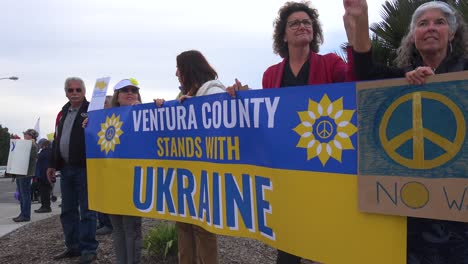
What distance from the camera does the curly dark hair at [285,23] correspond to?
118 inches

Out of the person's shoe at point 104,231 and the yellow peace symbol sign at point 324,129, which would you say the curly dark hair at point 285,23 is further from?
the person's shoe at point 104,231

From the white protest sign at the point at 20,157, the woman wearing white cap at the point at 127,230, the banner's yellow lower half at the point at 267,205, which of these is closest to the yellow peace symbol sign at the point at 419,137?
the banner's yellow lower half at the point at 267,205

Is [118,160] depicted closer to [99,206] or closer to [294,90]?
[99,206]

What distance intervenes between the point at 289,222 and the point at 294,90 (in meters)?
0.72

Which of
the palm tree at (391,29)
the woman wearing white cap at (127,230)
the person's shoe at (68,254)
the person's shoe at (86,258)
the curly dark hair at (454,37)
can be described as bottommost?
the person's shoe at (68,254)

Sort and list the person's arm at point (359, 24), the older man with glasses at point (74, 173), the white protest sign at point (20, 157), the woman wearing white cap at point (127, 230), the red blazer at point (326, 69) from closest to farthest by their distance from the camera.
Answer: the person's arm at point (359, 24) → the red blazer at point (326, 69) → the woman wearing white cap at point (127, 230) → the older man with glasses at point (74, 173) → the white protest sign at point (20, 157)

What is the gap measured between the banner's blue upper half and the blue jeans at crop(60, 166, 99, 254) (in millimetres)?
662

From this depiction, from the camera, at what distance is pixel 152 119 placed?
371 cm

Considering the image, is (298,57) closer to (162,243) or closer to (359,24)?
(359,24)

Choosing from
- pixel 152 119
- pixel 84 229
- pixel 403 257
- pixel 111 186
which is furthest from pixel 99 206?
pixel 403 257

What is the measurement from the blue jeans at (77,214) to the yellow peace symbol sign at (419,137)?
11.4ft

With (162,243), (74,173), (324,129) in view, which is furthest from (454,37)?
(74,173)

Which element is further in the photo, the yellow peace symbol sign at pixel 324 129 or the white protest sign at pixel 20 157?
the white protest sign at pixel 20 157

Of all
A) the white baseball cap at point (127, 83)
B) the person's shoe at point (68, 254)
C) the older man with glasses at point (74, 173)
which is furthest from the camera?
the person's shoe at point (68, 254)
